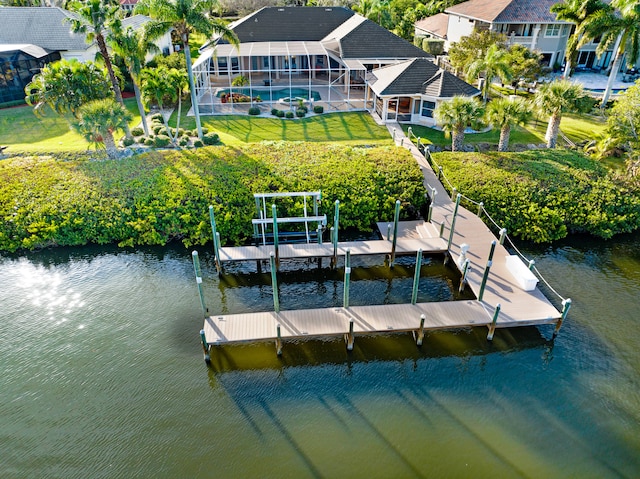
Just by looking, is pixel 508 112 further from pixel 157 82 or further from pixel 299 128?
pixel 157 82

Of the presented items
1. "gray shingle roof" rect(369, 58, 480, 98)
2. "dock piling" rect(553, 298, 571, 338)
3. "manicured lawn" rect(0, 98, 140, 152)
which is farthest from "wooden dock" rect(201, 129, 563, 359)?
"manicured lawn" rect(0, 98, 140, 152)

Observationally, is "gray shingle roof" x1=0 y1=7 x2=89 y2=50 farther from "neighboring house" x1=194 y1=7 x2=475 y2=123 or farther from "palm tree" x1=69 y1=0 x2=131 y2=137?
"palm tree" x1=69 y1=0 x2=131 y2=137

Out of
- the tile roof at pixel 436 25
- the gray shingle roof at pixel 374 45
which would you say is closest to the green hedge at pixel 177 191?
the gray shingle roof at pixel 374 45

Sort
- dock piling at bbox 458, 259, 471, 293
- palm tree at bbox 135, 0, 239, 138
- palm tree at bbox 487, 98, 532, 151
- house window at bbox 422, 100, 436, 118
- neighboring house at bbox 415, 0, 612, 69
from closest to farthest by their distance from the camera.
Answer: dock piling at bbox 458, 259, 471, 293 < palm tree at bbox 135, 0, 239, 138 < palm tree at bbox 487, 98, 532, 151 < house window at bbox 422, 100, 436, 118 < neighboring house at bbox 415, 0, 612, 69

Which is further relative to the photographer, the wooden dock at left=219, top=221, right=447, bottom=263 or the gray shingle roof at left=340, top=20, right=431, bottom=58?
the gray shingle roof at left=340, top=20, right=431, bottom=58

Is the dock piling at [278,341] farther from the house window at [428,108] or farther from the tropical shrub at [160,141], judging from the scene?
the house window at [428,108]

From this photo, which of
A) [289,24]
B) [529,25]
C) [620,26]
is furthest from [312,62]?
[620,26]

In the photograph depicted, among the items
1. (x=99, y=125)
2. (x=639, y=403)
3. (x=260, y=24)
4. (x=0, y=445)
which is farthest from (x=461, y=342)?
(x=260, y=24)
